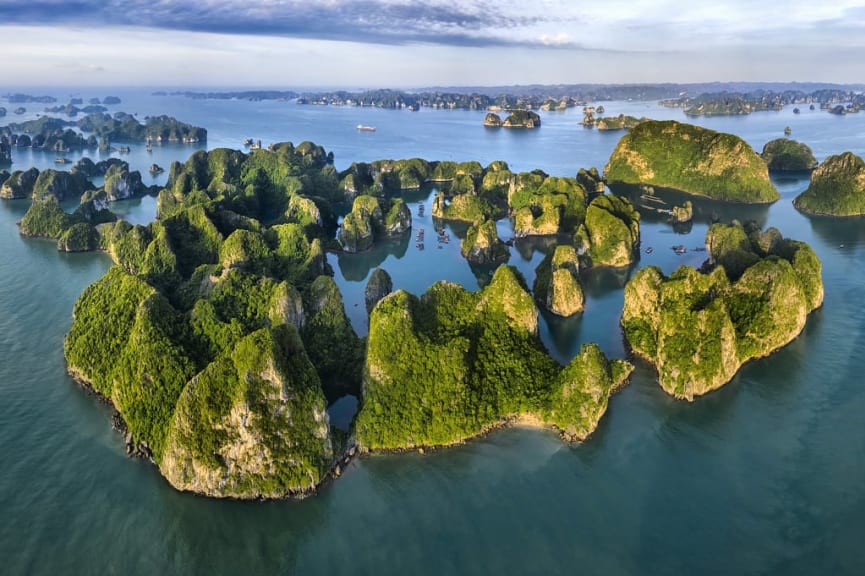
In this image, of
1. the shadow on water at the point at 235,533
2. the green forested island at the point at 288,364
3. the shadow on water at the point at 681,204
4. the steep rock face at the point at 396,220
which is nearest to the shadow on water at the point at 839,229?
the shadow on water at the point at 681,204

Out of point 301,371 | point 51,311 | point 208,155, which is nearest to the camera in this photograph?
point 301,371

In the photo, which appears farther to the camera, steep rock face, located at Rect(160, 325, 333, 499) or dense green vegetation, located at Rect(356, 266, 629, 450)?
dense green vegetation, located at Rect(356, 266, 629, 450)

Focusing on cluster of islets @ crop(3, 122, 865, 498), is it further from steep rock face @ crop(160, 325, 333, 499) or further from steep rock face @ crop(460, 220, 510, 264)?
steep rock face @ crop(460, 220, 510, 264)

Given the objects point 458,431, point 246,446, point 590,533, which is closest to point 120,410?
point 246,446

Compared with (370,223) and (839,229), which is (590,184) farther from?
(370,223)

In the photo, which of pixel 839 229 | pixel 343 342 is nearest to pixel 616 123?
pixel 839 229

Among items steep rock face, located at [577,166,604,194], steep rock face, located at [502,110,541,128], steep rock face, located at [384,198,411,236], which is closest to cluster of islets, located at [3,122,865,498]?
steep rock face, located at [384,198,411,236]

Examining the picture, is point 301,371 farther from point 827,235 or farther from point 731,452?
point 827,235
